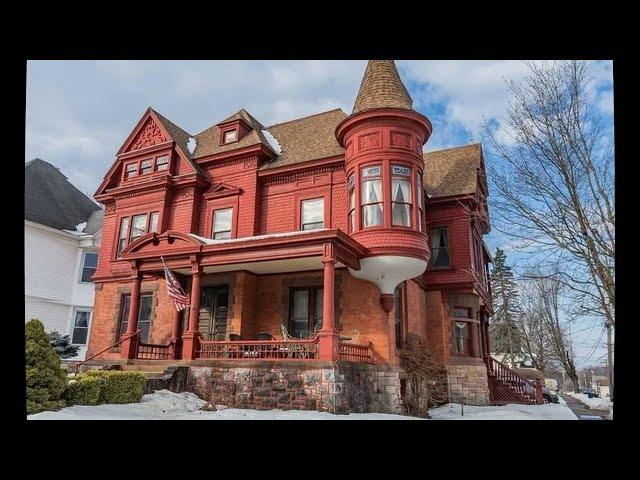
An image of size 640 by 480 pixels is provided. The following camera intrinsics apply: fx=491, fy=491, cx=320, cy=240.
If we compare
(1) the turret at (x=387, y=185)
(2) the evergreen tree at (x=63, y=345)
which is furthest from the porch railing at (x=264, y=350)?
(2) the evergreen tree at (x=63, y=345)

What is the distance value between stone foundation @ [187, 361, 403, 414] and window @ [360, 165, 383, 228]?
163 inches

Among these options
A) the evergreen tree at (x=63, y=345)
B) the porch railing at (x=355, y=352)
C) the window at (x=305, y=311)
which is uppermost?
the window at (x=305, y=311)

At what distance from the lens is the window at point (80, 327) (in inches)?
883

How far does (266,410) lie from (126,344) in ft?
17.9

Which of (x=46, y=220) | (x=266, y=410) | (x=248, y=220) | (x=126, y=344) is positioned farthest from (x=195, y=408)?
(x=46, y=220)

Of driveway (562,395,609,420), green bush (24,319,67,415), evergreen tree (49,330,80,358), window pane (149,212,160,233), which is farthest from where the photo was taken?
evergreen tree (49,330,80,358)

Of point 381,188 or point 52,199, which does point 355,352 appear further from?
point 52,199

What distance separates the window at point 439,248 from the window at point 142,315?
10220 millimetres

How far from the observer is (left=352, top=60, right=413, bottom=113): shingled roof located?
14.9m

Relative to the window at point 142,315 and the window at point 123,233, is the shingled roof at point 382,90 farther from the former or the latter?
the window at point 123,233

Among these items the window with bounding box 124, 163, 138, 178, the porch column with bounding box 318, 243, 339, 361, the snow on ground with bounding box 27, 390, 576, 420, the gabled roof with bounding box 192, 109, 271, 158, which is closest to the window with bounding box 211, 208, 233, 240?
the gabled roof with bounding box 192, 109, 271, 158

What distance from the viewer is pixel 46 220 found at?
22266 mm

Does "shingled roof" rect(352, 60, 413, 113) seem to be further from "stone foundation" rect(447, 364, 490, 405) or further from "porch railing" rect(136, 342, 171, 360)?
"porch railing" rect(136, 342, 171, 360)
